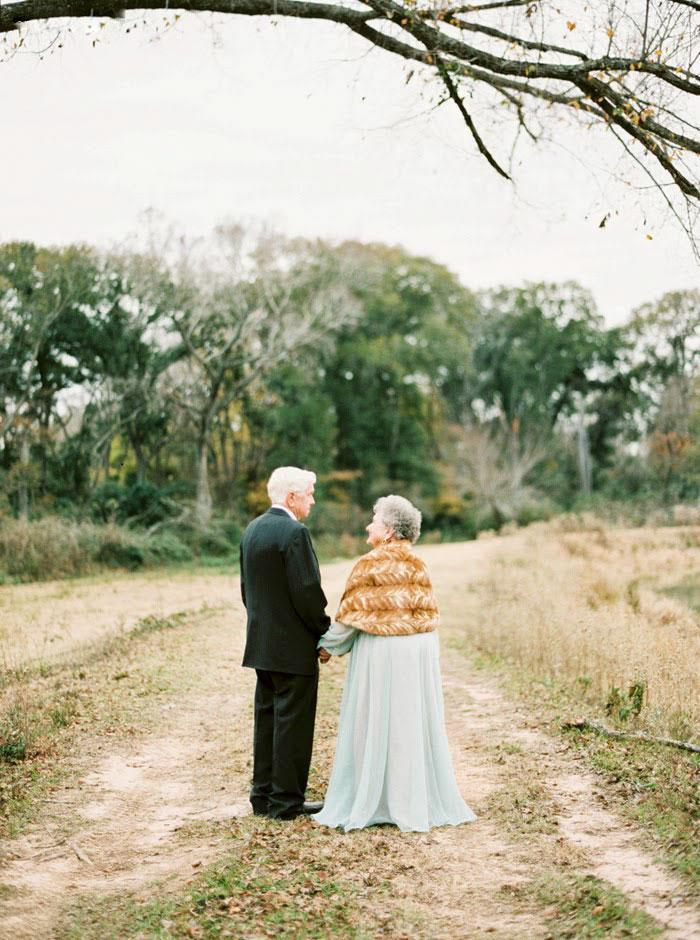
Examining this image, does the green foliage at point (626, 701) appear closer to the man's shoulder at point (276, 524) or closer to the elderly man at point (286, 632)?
the elderly man at point (286, 632)

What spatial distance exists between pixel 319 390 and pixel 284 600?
34.9m

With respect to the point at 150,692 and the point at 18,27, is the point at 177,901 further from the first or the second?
the point at 18,27

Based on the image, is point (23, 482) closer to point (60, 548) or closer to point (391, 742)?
point (60, 548)

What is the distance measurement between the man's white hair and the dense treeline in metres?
15.3

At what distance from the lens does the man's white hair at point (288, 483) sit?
19.3ft

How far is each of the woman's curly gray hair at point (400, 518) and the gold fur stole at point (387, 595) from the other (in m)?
0.08

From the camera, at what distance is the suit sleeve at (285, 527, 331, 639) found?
5.70 m

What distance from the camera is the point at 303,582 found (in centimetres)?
570

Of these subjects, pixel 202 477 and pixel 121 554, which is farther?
pixel 202 477

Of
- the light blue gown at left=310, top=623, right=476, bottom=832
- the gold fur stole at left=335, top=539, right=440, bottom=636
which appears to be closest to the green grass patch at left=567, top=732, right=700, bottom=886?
the light blue gown at left=310, top=623, right=476, bottom=832

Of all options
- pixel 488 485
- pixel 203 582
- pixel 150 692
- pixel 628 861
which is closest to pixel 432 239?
pixel 488 485

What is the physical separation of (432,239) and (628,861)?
44468 millimetres

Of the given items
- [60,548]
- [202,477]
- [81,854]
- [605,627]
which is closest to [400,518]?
[81,854]

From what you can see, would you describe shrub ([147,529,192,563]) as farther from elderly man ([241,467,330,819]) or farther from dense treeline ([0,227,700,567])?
elderly man ([241,467,330,819])
